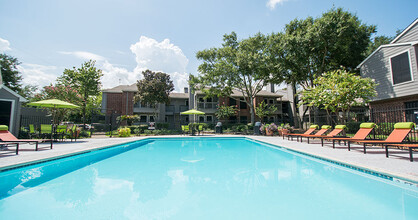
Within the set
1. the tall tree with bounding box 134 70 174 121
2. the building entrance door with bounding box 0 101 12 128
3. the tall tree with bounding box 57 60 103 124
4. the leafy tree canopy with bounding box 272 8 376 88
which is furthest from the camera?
the tall tree with bounding box 57 60 103 124

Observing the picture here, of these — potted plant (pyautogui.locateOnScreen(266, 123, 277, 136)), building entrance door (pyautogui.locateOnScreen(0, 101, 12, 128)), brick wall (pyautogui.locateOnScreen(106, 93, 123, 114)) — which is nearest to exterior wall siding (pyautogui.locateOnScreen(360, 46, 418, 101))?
potted plant (pyautogui.locateOnScreen(266, 123, 277, 136))

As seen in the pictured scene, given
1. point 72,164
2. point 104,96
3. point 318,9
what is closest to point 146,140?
point 72,164

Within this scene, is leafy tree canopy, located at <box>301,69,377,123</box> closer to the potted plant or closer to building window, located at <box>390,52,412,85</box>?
building window, located at <box>390,52,412,85</box>

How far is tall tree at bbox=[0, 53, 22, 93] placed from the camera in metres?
26.2

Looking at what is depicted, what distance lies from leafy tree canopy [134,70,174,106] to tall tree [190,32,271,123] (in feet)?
11.3

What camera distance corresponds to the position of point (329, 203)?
10.6 ft

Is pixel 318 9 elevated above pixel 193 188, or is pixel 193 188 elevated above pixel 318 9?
pixel 318 9

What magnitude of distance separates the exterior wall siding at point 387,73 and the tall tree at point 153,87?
64.2ft

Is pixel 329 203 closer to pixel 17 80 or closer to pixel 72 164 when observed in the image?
pixel 72 164

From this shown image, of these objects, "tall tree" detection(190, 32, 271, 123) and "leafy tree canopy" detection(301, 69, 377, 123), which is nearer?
"leafy tree canopy" detection(301, 69, 377, 123)

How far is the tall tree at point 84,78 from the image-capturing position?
23203 mm

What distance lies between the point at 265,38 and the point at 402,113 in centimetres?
1299

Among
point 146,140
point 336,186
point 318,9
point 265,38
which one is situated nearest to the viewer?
point 336,186

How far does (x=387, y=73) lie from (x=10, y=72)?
43876mm
